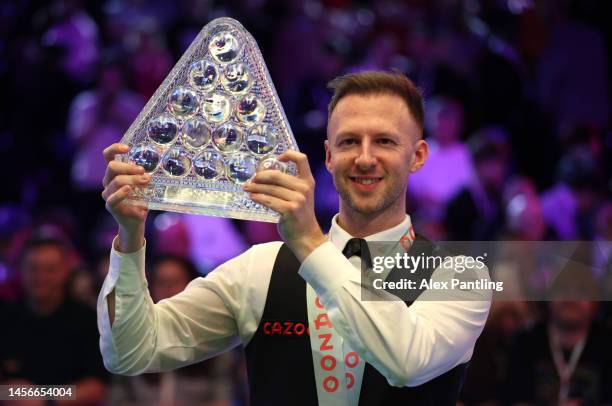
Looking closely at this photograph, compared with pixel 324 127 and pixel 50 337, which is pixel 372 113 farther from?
pixel 324 127

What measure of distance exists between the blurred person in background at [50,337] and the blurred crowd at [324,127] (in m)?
0.01

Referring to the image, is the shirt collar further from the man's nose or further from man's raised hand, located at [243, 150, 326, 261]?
man's raised hand, located at [243, 150, 326, 261]

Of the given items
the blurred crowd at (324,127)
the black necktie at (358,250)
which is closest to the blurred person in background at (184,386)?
the blurred crowd at (324,127)

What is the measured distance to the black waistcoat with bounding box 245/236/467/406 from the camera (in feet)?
8.00

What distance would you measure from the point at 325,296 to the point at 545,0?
5.32 m

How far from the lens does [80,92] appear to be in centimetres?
635

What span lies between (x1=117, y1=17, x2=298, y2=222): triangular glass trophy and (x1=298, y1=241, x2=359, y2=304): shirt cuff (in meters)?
0.20

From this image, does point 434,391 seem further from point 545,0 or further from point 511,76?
point 545,0

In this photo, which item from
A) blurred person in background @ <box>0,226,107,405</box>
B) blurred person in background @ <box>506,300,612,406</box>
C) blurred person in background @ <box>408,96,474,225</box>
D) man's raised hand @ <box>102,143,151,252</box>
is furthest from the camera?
blurred person in background @ <box>408,96,474,225</box>

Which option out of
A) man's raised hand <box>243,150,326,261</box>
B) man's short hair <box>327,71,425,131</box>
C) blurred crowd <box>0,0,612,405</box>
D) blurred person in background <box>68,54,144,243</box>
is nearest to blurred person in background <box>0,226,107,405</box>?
blurred crowd <box>0,0,612,405</box>

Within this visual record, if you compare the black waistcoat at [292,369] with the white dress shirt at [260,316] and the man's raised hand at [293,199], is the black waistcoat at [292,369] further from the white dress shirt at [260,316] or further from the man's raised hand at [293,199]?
the man's raised hand at [293,199]

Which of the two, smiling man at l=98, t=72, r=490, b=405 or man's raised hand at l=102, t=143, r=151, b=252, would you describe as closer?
smiling man at l=98, t=72, r=490, b=405

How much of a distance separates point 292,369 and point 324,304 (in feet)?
1.28

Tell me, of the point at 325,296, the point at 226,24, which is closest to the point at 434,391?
the point at 325,296
